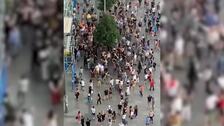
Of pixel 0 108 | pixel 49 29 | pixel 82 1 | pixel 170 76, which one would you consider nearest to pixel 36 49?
pixel 49 29

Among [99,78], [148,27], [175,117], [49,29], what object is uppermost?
[148,27]

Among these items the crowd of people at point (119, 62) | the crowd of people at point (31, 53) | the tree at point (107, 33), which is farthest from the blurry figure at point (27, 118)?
the tree at point (107, 33)

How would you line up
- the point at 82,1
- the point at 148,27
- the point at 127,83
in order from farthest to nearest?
the point at 82,1 → the point at 148,27 → the point at 127,83

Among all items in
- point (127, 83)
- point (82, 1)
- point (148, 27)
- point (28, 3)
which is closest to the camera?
point (28, 3)

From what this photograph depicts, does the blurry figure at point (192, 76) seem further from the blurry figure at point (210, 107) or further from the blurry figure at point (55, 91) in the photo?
the blurry figure at point (55, 91)

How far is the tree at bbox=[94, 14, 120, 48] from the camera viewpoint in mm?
30788

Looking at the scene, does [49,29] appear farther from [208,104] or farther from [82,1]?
[82,1]

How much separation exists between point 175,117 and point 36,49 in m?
2.05

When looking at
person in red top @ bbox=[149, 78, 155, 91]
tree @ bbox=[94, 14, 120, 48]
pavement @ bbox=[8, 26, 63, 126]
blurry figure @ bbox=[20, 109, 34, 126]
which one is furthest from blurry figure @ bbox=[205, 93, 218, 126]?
tree @ bbox=[94, 14, 120, 48]

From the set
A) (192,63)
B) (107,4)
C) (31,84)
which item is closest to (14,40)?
(31,84)

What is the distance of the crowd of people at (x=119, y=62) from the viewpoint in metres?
24.1

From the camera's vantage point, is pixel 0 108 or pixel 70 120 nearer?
pixel 0 108

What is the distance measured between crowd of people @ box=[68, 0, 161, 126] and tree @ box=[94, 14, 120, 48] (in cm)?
30

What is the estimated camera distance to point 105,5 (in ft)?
116
